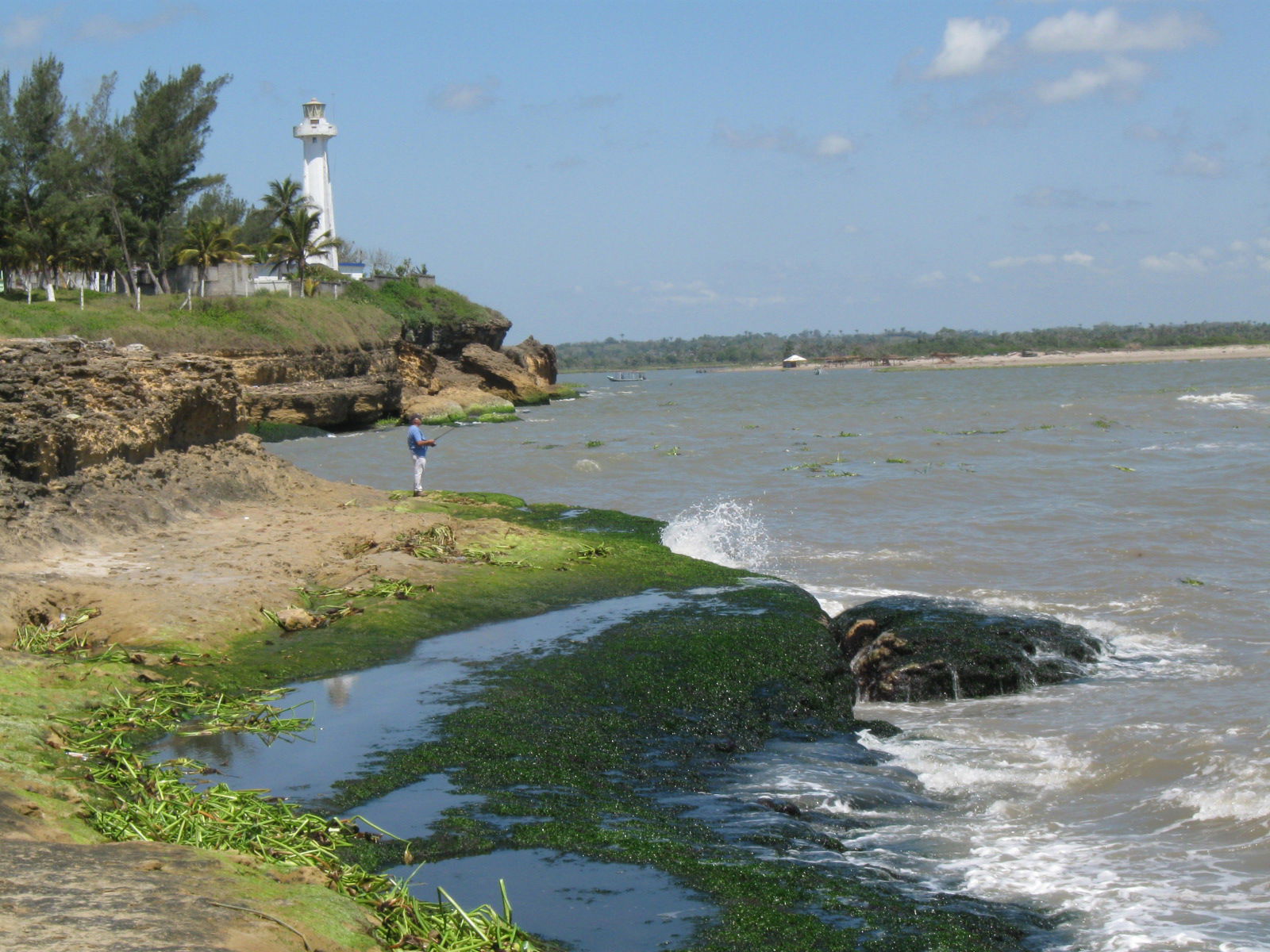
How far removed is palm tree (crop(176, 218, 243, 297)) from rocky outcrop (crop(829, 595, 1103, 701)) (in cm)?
4415

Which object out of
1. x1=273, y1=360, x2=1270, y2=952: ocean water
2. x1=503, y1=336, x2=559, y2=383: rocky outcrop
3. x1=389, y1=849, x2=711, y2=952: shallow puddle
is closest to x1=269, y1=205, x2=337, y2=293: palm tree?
x1=503, y1=336, x2=559, y2=383: rocky outcrop

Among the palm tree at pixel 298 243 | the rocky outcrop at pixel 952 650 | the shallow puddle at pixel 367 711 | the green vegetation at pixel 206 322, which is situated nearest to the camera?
the shallow puddle at pixel 367 711

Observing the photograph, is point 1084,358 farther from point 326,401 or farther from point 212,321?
point 212,321

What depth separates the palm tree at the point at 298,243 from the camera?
55.8 meters

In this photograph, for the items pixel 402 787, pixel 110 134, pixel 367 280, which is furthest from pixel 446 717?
pixel 367 280

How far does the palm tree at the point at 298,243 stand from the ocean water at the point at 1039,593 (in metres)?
19.4

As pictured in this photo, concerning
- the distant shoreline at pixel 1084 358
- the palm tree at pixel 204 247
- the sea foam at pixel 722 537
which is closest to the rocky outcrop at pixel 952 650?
the sea foam at pixel 722 537

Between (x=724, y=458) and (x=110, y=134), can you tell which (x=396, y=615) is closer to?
(x=724, y=458)

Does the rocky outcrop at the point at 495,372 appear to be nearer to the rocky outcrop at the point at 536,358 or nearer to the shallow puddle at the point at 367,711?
the rocky outcrop at the point at 536,358

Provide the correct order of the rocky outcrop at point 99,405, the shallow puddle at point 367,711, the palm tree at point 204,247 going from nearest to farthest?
the shallow puddle at point 367,711
the rocky outcrop at point 99,405
the palm tree at point 204,247

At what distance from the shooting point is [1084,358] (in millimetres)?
142125

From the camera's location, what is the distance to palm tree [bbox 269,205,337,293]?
183 feet

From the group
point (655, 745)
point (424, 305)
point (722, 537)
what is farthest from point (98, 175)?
point (655, 745)

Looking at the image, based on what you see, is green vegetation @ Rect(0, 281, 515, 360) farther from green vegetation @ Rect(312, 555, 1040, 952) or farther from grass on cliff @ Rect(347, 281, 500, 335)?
green vegetation @ Rect(312, 555, 1040, 952)
